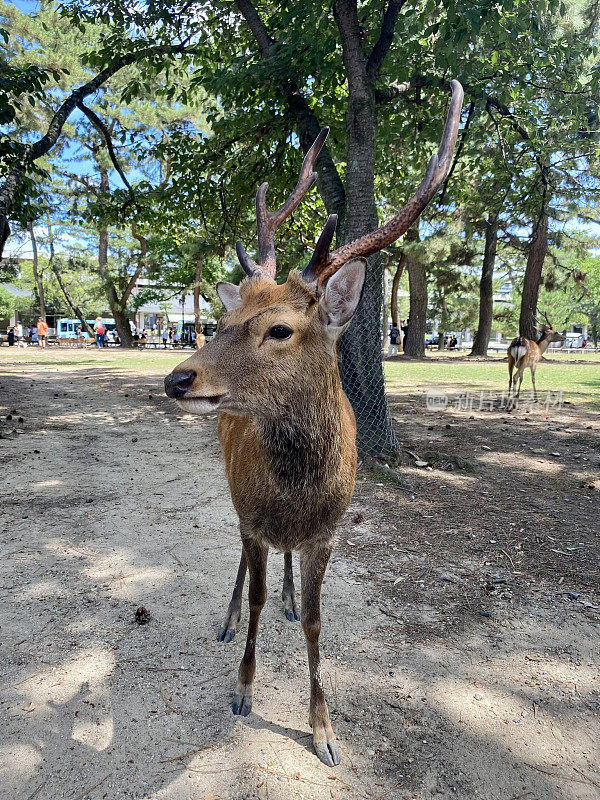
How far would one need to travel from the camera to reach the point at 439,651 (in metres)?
2.79

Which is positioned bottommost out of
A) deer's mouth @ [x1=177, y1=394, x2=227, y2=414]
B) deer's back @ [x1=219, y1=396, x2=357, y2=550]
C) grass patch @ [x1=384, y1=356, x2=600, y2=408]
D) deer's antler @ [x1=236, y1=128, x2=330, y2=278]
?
grass patch @ [x1=384, y1=356, x2=600, y2=408]

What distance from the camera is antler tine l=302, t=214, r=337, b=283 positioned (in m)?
2.11

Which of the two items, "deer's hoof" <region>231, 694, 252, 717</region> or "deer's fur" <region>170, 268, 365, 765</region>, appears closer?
"deer's fur" <region>170, 268, 365, 765</region>

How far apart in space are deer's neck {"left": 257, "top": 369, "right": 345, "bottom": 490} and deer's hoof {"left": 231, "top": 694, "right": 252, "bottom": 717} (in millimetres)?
1035

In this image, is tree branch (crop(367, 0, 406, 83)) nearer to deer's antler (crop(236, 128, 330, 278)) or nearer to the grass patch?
deer's antler (crop(236, 128, 330, 278))

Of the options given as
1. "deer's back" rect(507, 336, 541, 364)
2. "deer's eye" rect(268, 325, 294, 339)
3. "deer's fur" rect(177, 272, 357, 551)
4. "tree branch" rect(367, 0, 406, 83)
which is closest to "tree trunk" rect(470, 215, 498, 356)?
"deer's back" rect(507, 336, 541, 364)

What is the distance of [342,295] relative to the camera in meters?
2.04

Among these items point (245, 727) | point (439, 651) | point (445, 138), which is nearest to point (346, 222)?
point (445, 138)

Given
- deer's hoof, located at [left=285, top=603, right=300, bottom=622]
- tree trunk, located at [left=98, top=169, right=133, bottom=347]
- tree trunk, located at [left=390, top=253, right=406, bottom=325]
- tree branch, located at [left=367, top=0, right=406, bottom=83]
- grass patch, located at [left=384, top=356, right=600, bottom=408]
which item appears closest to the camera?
deer's hoof, located at [left=285, top=603, right=300, bottom=622]

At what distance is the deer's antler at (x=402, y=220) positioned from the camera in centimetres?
217

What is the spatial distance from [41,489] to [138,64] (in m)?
7.15

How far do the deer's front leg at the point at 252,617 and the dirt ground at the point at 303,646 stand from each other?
60 millimetres

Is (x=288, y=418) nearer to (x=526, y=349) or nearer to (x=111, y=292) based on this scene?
(x=526, y=349)

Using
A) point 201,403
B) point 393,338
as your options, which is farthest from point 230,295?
point 393,338
